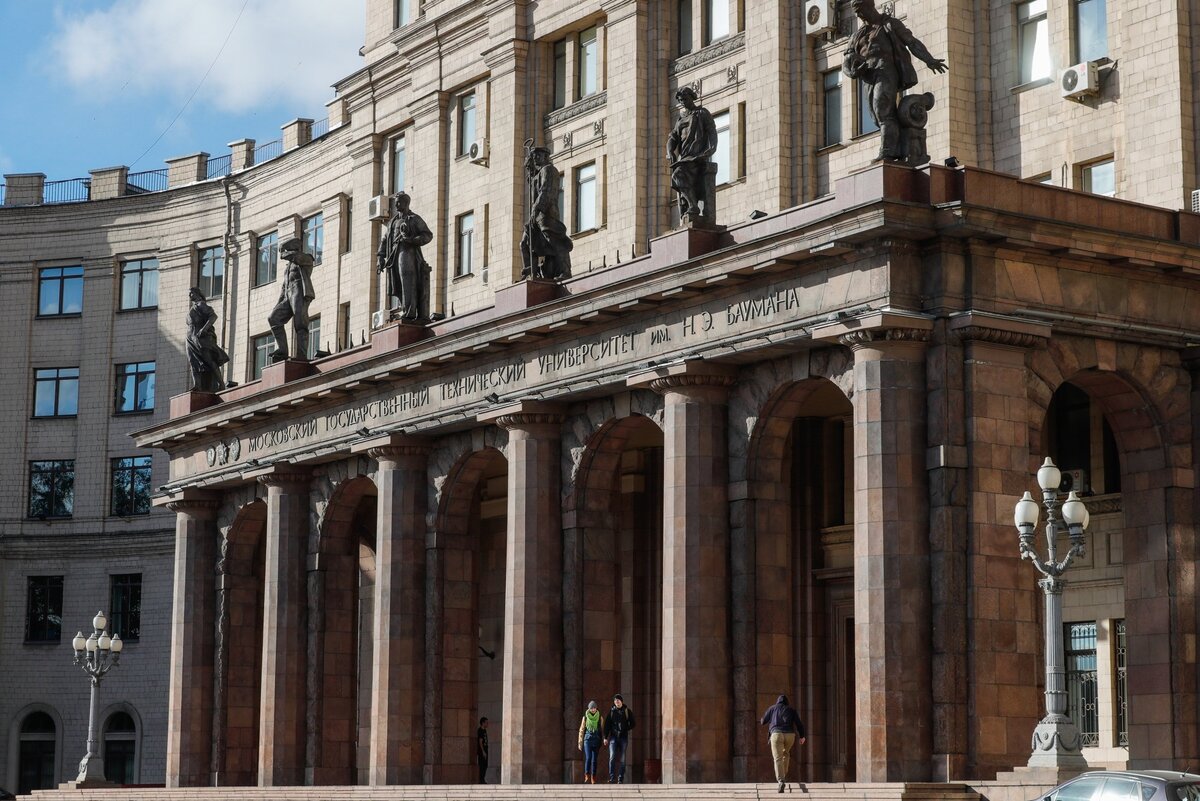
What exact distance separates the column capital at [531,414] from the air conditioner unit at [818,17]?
10034 mm

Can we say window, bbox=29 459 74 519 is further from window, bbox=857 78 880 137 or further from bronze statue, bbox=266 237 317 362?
window, bbox=857 78 880 137

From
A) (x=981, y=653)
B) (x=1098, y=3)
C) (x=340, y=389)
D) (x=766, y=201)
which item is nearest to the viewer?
(x=981, y=653)

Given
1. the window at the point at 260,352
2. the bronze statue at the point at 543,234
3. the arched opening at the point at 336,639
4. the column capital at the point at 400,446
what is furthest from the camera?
the window at the point at 260,352

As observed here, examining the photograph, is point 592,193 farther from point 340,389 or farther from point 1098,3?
point 1098,3

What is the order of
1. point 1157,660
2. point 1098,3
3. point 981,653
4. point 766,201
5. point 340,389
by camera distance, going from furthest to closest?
point 340,389 → point 766,201 → point 1098,3 → point 1157,660 → point 981,653

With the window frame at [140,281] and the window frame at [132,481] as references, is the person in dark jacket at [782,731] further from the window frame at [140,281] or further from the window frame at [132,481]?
the window frame at [140,281]

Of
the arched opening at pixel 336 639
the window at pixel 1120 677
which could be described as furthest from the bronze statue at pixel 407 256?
the window at pixel 1120 677

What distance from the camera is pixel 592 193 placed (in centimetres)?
4869

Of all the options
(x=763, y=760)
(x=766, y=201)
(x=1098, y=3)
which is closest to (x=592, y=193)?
(x=766, y=201)

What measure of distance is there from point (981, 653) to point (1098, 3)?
45.3 feet

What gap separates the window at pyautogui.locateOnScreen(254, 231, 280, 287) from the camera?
66062 mm

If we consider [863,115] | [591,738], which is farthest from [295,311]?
Result: [591,738]

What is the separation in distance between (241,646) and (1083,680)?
24.6m

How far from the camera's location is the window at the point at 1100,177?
37.4 m
